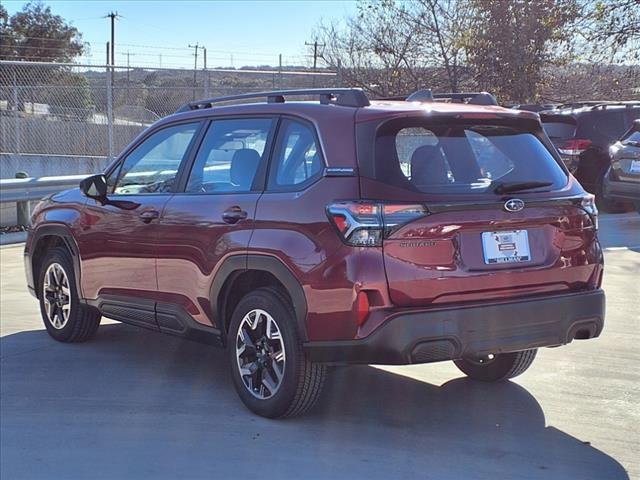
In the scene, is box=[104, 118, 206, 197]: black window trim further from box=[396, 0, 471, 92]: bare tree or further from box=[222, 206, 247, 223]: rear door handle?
box=[396, 0, 471, 92]: bare tree

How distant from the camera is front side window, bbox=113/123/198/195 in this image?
5500 mm

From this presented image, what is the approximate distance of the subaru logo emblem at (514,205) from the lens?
4324 millimetres

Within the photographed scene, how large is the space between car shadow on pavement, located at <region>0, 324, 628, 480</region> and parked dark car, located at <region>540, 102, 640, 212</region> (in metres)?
9.08

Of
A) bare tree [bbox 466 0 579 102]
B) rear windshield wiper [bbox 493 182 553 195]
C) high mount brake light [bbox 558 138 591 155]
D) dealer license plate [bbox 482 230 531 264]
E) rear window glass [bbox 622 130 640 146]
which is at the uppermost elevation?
bare tree [bbox 466 0 579 102]

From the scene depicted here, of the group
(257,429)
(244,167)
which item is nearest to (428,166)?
(244,167)

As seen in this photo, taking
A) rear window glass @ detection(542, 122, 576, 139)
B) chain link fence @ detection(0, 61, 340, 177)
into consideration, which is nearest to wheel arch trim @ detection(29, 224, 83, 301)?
rear window glass @ detection(542, 122, 576, 139)

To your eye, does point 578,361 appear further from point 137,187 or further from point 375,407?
point 137,187

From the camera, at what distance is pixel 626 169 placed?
1185 centimetres

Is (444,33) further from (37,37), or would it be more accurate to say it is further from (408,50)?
(37,37)

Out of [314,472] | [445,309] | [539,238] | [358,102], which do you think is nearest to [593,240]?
[539,238]

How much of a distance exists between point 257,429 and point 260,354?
0.41m

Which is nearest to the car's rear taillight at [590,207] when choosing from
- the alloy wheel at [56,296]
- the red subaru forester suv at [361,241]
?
the red subaru forester suv at [361,241]

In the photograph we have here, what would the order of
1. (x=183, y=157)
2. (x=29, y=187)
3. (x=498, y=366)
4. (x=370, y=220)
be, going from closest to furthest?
1. (x=370, y=220)
2. (x=498, y=366)
3. (x=183, y=157)
4. (x=29, y=187)

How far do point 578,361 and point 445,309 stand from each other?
214cm
